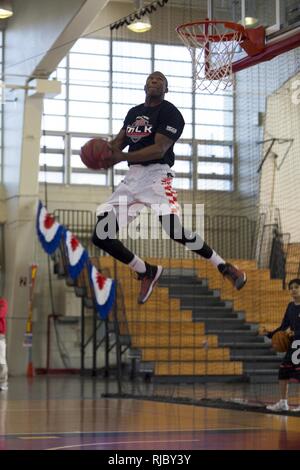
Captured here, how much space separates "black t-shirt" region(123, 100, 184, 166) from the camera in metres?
8.31

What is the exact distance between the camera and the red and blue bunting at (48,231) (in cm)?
1975

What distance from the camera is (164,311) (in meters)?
19.4

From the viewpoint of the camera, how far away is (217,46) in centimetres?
1019

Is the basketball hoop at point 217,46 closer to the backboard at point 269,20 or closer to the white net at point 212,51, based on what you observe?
the white net at point 212,51

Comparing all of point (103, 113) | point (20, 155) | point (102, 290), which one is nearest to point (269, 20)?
point (102, 290)

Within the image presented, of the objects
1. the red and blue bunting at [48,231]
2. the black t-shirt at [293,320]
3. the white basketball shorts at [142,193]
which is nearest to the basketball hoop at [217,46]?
the white basketball shorts at [142,193]

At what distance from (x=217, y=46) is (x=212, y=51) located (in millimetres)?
81

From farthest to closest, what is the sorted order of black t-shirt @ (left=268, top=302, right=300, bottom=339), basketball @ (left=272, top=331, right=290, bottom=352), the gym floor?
basketball @ (left=272, top=331, right=290, bottom=352), black t-shirt @ (left=268, top=302, right=300, bottom=339), the gym floor

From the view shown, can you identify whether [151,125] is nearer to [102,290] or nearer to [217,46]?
[217,46]

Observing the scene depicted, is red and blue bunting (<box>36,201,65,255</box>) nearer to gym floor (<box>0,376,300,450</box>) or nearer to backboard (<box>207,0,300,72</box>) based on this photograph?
gym floor (<box>0,376,300,450</box>)

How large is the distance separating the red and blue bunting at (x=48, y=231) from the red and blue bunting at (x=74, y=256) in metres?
0.61

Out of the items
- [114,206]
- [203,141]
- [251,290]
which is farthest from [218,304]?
[114,206]

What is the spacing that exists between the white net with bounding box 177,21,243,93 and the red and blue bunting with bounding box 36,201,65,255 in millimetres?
9850

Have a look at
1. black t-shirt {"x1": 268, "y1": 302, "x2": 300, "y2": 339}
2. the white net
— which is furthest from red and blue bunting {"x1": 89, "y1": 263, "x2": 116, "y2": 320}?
the white net
